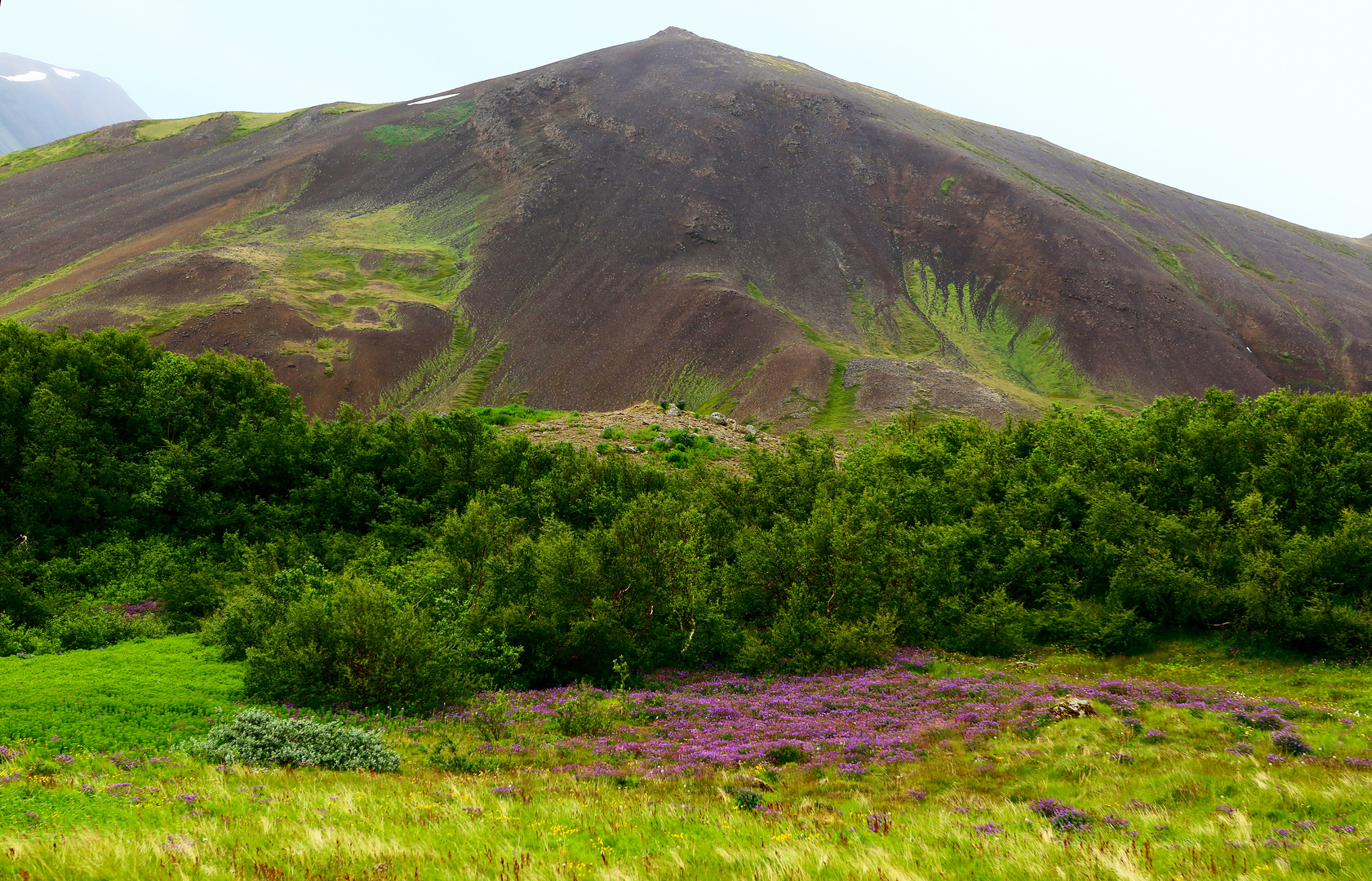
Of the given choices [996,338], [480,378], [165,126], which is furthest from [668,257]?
[165,126]

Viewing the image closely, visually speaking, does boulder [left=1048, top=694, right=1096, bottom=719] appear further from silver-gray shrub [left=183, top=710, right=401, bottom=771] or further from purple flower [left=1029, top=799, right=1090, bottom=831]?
silver-gray shrub [left=183, top=710, right=401, bottom=771]

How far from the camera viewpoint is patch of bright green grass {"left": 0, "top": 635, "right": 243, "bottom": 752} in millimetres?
15336

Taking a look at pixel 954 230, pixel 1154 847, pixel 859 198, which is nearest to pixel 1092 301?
pixel 954 230

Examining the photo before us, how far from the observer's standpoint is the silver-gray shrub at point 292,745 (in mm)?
14641

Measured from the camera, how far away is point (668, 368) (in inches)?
4112

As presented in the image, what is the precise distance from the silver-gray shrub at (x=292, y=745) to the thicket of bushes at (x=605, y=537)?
440 centimetres

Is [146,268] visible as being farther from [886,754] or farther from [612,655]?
[886,754]

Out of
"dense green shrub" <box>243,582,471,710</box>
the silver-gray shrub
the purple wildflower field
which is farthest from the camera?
"dense green shrub" <box>243,582,471,710</box>

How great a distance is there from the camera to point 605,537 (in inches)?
1060

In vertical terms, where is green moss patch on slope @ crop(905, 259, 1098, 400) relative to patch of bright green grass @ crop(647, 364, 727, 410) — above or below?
above

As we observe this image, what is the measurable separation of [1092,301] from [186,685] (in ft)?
450

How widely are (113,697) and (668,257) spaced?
117034mm

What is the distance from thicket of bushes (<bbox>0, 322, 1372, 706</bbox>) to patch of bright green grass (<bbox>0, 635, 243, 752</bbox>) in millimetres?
1697

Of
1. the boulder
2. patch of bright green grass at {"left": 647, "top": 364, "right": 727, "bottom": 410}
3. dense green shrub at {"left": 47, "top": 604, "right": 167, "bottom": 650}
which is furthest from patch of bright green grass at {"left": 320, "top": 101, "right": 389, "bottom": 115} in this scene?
the boulder
